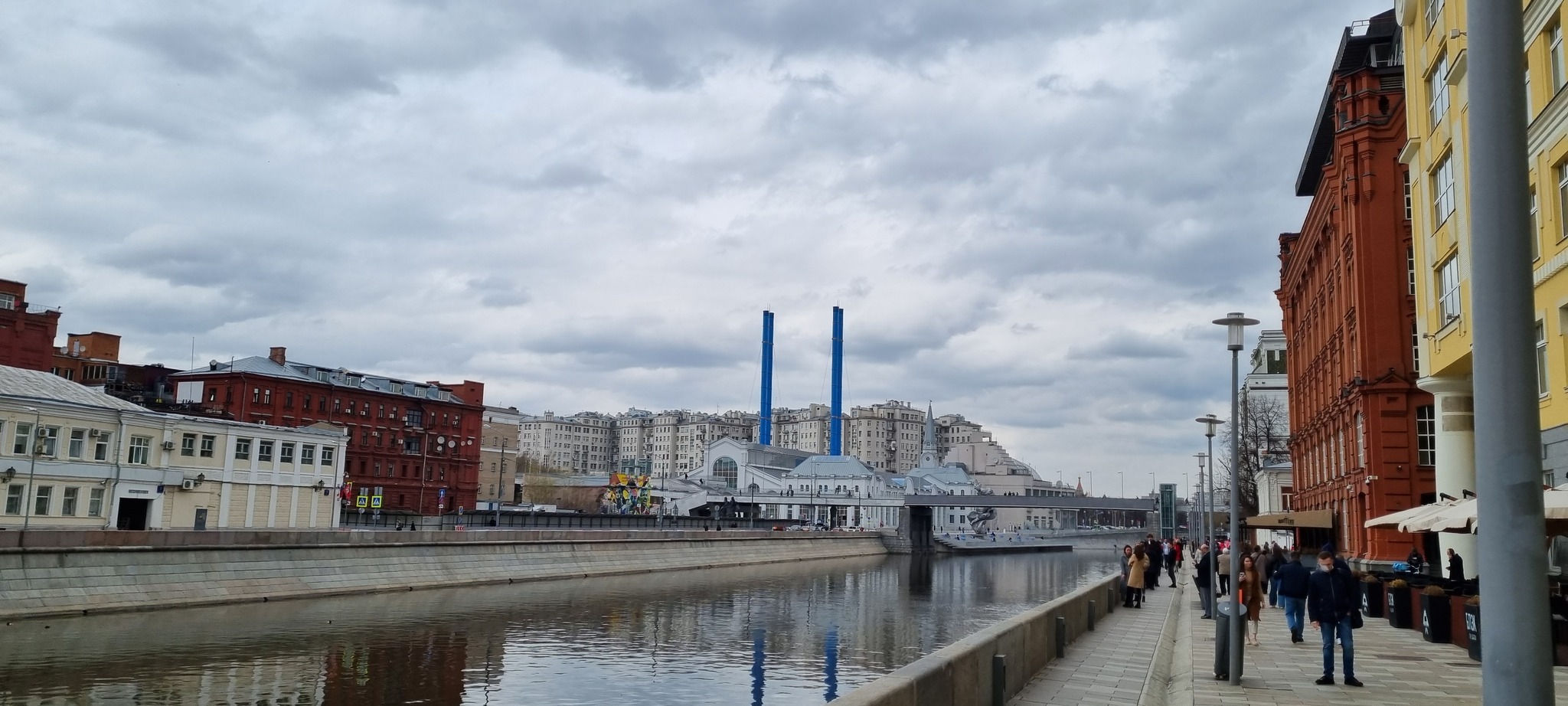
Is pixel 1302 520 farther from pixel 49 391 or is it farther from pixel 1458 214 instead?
pixel 49 391

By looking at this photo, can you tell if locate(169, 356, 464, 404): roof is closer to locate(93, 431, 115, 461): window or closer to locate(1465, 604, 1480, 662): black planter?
locate(93, 431, 115, 461): window

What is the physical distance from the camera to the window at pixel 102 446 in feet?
164

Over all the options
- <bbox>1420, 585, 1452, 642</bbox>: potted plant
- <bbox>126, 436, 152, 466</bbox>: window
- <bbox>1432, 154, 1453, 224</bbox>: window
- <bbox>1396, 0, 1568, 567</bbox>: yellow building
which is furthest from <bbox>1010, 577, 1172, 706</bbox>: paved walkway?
<bbox>126, 436, 152, 466</bbox>: window

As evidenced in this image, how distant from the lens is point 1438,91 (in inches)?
1163

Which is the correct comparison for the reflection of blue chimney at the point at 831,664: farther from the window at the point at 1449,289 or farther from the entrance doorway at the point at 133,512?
the entrance doorway at the point at 133,512

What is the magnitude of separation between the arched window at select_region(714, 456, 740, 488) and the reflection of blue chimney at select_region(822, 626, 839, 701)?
463 ft

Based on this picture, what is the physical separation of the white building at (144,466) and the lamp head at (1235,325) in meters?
42.6

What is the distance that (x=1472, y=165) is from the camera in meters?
5.07

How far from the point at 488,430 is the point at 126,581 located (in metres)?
109

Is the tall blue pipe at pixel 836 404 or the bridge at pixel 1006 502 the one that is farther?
the tall blue pipe at pixel 836 404

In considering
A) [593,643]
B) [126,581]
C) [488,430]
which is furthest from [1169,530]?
[488,430]

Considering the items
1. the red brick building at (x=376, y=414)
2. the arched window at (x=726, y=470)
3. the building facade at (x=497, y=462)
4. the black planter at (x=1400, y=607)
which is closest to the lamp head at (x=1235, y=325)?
the black planter at (x=1400, y=607)

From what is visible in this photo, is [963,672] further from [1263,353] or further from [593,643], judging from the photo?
[1263,353]

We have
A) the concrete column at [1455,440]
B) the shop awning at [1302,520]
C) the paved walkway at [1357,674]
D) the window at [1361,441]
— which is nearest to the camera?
the paved walkway at [1357,674]
